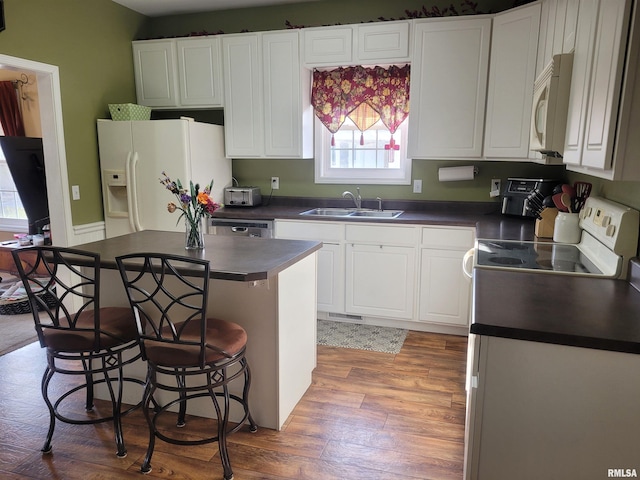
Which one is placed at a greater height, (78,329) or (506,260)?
(506,260)

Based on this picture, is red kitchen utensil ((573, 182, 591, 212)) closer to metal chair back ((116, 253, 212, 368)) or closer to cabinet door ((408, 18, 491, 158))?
cabinet door ((408, 18, 491, 158))

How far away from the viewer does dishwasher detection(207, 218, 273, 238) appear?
12.2 feet

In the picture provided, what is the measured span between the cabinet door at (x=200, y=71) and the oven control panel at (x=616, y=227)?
3.05m

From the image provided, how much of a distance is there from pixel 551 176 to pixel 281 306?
2.51 m

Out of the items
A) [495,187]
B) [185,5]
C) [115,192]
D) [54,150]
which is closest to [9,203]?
[115,192]

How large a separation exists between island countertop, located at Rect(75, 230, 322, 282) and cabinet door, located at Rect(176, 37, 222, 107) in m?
1.73

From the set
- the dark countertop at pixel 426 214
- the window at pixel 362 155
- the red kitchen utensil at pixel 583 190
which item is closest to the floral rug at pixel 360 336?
the dark countertop at pixel 426 214

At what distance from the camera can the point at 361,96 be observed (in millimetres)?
3855

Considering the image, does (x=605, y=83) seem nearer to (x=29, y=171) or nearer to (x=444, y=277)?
(x=444, y=277)

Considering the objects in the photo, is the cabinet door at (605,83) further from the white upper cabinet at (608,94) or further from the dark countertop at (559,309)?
the dark countertop at (559,309)

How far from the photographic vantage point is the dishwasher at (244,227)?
3.73 metres

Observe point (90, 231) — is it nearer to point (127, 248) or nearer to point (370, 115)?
point (127, 248)

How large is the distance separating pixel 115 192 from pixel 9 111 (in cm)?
227

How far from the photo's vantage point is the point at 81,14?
3.58m
